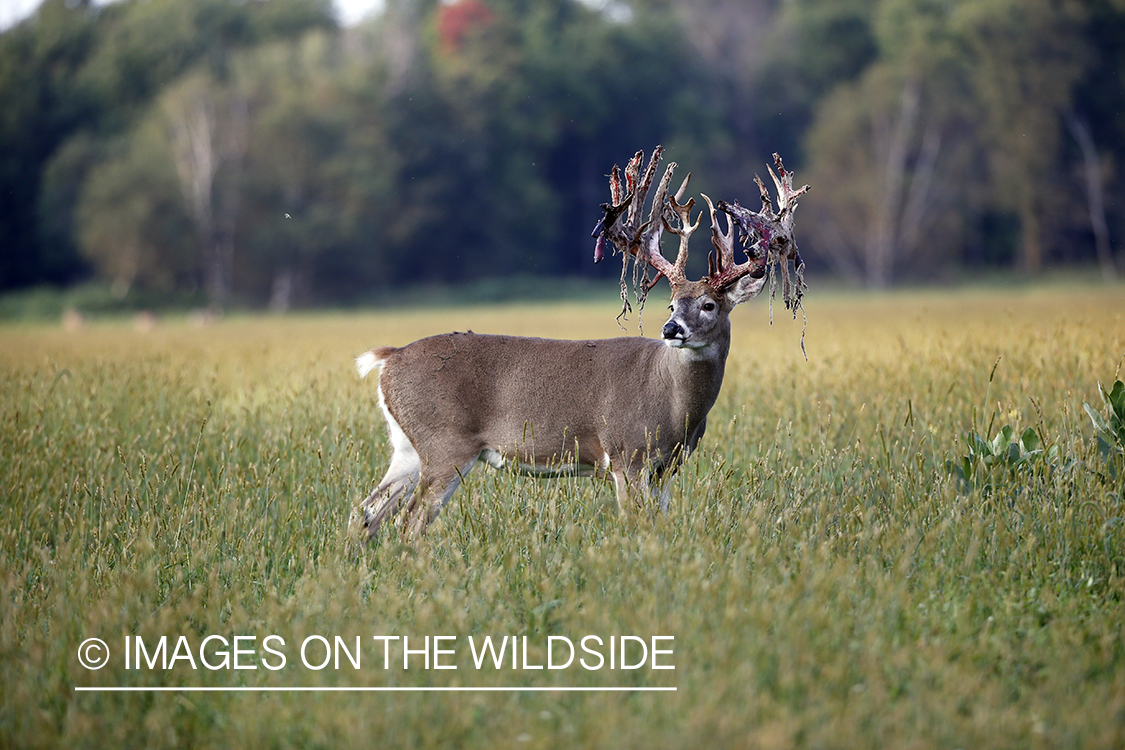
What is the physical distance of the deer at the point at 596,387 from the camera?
4.78m

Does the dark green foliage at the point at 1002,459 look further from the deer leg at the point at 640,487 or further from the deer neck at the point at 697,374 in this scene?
the deer leg at the point at 640,487

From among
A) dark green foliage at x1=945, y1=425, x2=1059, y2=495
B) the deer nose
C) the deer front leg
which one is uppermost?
the deer nose

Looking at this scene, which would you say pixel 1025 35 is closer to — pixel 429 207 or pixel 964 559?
pixel 429 207

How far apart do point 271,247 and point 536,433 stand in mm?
29467

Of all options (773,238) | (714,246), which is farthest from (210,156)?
(773,238)

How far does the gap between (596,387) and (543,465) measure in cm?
43

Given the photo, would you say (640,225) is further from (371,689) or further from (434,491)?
(371,689)

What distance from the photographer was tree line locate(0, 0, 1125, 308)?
32469 mm

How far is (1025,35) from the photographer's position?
34.5m

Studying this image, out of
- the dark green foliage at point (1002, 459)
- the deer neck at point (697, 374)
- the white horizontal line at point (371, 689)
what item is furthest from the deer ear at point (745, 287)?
the white horizontal line at point (371, 689)

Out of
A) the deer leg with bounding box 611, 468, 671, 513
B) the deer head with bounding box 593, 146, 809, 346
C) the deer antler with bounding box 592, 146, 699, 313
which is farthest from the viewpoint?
the deer antler with bounding box 592, 146, 699, 313

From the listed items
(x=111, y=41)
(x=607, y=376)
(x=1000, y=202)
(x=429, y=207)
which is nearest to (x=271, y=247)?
(x=429, y=207)

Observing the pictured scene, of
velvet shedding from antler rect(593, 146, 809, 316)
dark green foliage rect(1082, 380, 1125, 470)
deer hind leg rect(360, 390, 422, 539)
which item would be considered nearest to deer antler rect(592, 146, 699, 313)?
velvet shedding from antler rect(593, 146, 809, 316)

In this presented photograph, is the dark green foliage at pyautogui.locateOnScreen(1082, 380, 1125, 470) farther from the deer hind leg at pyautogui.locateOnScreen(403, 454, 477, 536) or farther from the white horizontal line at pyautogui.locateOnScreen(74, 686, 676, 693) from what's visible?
the white horizontal line at pyautogui.locateOnScreen(74, 686, 676, 693)
